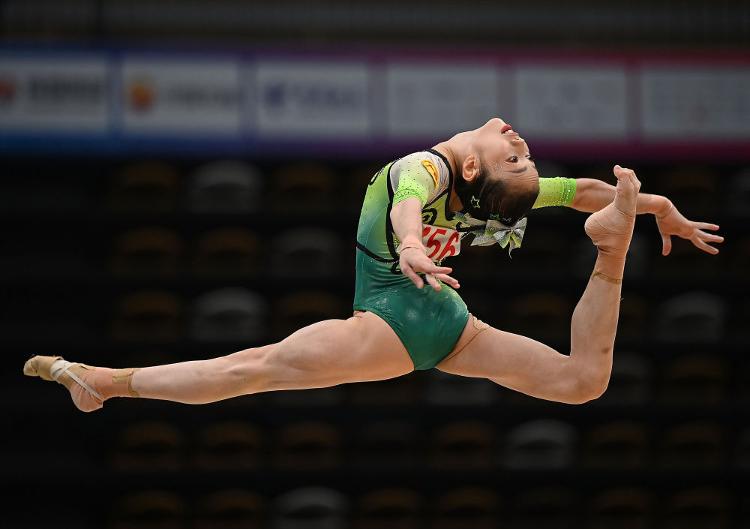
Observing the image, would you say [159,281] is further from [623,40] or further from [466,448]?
[623,40]

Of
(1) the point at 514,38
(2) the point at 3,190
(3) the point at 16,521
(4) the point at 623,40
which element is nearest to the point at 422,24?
(1) the point at 514,38

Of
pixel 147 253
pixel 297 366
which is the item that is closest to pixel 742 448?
pixel 147 253

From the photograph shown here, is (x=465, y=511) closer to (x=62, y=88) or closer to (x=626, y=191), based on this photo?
(x=62, y=88)

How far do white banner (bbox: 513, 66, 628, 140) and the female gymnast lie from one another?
5436 millimetres

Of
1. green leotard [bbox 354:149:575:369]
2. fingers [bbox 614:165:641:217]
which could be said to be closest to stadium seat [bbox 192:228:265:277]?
green leotard [bbox 354:149:575:369]

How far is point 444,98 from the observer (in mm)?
9695

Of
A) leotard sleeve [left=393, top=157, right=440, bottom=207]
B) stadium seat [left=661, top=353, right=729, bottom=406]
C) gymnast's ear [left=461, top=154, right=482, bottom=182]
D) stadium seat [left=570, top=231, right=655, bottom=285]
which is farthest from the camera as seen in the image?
stadium seat [left=570, top=231, right=655, bottom=285]

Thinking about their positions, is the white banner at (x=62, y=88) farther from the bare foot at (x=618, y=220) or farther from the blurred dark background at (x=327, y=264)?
the bare foot at (x=618, y=220)

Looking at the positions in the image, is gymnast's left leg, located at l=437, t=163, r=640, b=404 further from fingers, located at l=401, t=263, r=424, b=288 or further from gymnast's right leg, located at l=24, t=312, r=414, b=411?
fingers, located at l=401, t=263, r=424, b=288

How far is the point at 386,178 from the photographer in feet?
13.7

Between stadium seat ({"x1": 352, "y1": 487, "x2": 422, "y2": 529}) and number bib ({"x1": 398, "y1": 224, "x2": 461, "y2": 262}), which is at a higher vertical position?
number bib ({"x1": 398, "y1": 224, "x2": 461, "y2": 262})

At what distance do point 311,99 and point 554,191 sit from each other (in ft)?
17.9

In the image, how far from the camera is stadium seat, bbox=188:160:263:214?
9883 mm

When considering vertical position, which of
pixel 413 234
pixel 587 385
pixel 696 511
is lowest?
pixel 696 511
